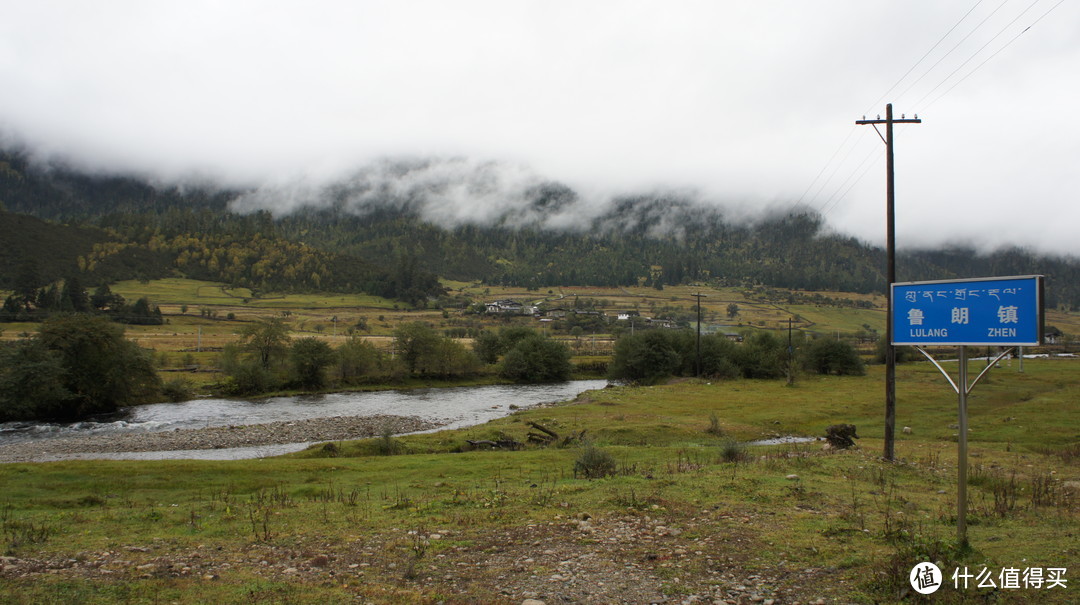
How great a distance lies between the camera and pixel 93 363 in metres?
65.4

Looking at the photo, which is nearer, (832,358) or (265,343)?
(265,343)

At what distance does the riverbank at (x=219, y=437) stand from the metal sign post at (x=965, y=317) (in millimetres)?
47871

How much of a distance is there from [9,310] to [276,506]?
16218 cm

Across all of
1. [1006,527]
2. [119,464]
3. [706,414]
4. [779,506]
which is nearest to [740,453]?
[779,506]

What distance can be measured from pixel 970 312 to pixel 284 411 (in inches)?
2781

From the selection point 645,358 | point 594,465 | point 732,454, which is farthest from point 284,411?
point 732,454

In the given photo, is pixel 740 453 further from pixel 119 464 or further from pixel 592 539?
pixel 119 464

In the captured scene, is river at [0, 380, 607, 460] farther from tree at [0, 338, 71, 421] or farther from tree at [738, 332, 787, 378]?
tree at [738, 332, 787, 378]

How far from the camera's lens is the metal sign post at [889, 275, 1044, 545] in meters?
9.63

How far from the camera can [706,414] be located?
55.3m

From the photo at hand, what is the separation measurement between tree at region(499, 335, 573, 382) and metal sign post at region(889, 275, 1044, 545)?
94229 mm

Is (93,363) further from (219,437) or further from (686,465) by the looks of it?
(686,465)

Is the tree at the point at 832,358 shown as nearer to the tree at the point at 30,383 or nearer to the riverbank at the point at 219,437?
the riverbank at the point at 219,437

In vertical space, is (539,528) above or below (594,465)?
above
